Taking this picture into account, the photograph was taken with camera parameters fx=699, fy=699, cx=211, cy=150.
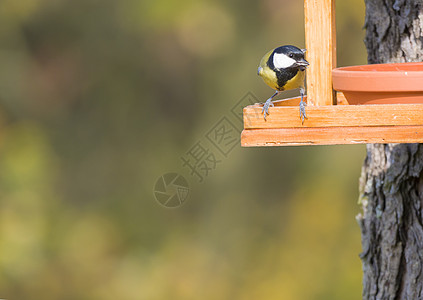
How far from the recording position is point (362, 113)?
201 centimetres

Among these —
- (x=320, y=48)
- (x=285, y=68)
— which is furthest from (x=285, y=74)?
(x=320, y=48)

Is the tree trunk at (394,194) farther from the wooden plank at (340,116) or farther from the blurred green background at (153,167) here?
the blurred green background at (153,167)

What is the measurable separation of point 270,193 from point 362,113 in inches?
168

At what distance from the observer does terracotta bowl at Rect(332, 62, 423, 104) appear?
2.04 metres

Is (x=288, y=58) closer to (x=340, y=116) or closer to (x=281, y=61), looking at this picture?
(x=281, y=61)

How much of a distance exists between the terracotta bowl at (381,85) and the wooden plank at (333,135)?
0.47 ft

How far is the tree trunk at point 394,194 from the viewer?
2.75 metres

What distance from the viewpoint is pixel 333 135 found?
2027mm

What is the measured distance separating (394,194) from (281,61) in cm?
84

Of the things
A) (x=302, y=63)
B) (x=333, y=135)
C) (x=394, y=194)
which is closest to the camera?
(x=333, y=135)

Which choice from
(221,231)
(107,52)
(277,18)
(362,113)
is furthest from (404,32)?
(107,52)

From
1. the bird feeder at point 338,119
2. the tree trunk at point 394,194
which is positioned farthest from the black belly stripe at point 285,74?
the tree trunk at point 394,194

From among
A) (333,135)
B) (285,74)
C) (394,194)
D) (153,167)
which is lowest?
(153,167)

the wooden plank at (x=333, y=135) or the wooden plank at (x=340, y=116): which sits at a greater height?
the wooden plank at (x=340, y=116)
